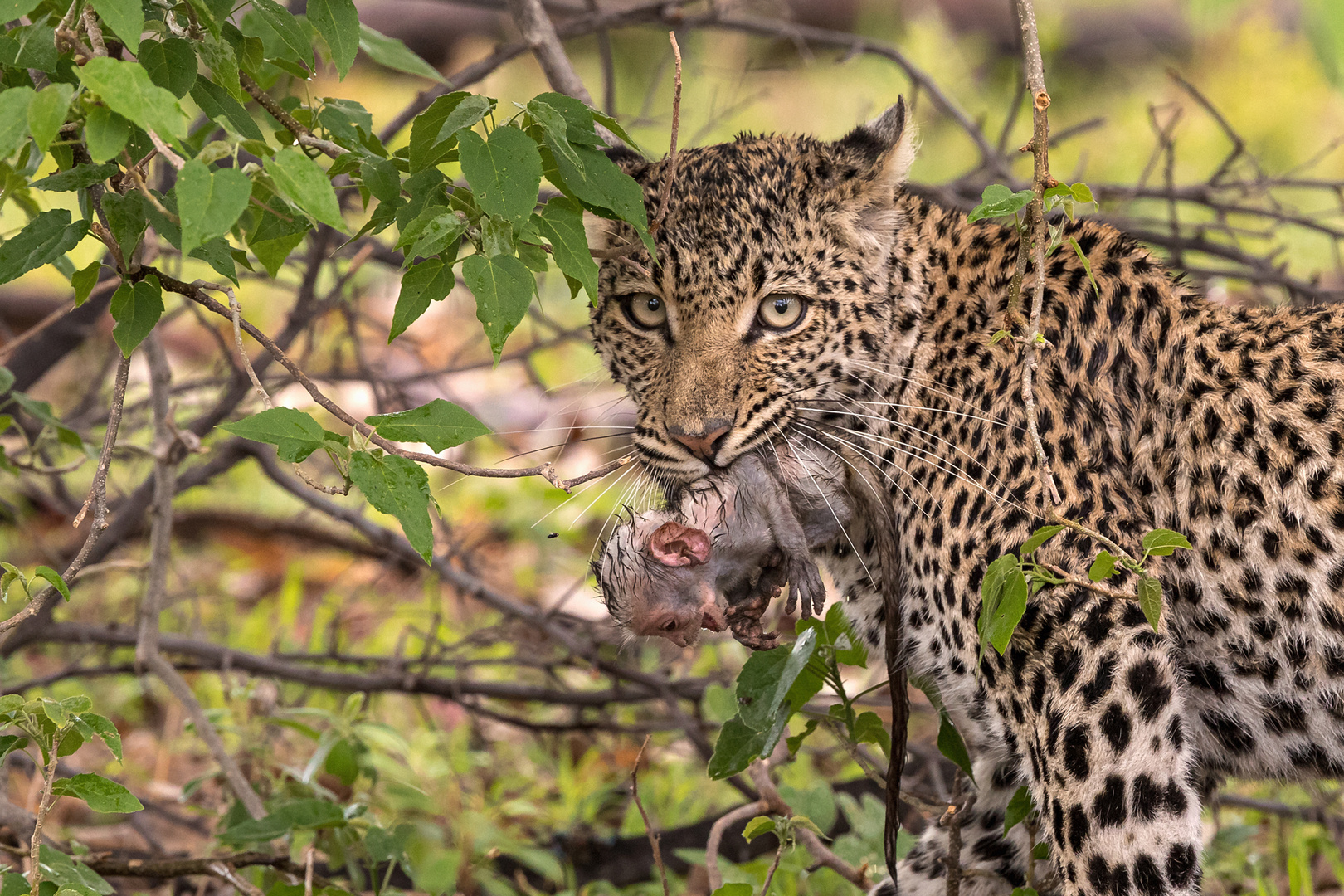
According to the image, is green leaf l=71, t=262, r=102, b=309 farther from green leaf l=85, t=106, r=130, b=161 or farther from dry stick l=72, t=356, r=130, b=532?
green leaf l=85, t=106, r=130, b=161

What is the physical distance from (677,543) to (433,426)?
132 cm

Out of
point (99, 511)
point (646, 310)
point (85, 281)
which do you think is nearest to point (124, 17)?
point (85, 281)

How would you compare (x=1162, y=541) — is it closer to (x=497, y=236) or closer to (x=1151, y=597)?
(x=1151, y=597)

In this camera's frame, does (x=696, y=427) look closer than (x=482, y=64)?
Yes

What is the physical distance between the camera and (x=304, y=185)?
6.86 ft

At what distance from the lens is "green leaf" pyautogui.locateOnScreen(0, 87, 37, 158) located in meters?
2.04

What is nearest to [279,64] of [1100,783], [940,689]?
[940,689]

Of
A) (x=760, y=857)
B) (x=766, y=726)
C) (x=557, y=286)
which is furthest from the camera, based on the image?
(x=557, y=286)

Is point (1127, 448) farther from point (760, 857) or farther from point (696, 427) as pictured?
point (760, 857)

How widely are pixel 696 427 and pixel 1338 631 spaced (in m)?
1.72

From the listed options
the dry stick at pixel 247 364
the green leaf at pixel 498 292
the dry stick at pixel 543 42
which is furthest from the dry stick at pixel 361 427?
the dry stick at pixel 543 42

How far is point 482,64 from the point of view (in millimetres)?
4605

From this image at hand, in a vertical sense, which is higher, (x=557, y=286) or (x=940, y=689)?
(x=557, y=286)

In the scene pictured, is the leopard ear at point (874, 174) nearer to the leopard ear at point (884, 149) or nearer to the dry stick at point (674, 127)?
the leopard ear at point (884, 149)
